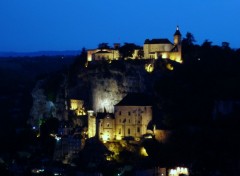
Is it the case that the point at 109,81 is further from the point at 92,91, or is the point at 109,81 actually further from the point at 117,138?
the point at 117,138

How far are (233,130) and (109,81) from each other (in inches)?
601

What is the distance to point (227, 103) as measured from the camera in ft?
189

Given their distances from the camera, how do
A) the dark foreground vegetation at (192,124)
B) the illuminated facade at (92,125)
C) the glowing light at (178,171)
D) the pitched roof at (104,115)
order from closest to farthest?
the glowing light at (178,171) < the dark foreground vegetation at (192,124) < the pitched roof at (104,115) < the illuminated facade at (92,125)

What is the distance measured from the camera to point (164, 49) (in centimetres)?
6619

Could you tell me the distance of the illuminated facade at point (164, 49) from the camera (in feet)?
215

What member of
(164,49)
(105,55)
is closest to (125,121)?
(164,49)

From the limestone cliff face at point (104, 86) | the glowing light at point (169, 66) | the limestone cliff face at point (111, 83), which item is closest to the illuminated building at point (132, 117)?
the limestone cliff face at point (104, 86)

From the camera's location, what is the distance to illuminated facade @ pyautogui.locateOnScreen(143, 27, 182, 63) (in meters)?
65.6

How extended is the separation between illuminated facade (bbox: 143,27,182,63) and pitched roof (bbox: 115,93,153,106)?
5.94m

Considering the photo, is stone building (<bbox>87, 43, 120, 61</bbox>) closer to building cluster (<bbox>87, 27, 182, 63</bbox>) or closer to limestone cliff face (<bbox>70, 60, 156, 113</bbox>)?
building cluster (<bbox>87, 27, 182, 63</bbox>)

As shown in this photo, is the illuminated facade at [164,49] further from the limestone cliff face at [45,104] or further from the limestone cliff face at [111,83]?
the limestone cliff face at [45,104]

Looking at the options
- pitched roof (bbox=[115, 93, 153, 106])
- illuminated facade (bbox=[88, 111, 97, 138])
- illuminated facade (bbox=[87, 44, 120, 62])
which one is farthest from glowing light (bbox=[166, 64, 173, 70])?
illuminated facade (bbox=[88, 111, 97, 138])

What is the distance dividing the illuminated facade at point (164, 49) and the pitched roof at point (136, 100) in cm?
594

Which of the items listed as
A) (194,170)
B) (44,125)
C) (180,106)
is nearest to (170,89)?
(180,106)
